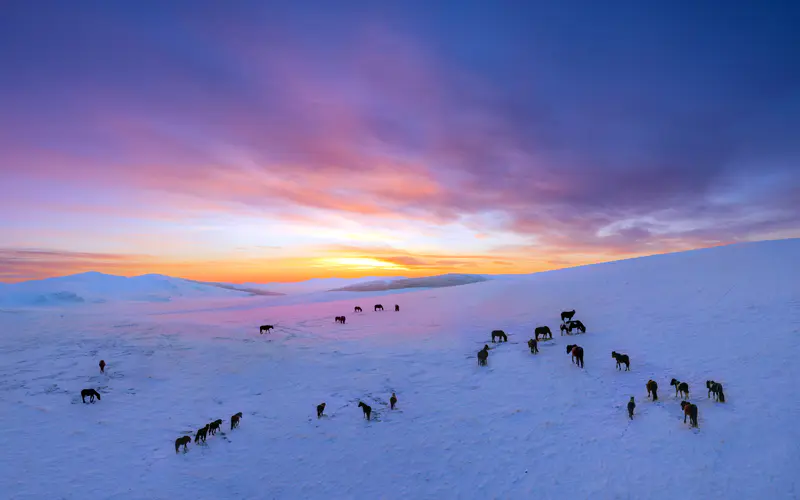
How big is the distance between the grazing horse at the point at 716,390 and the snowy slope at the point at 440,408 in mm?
375

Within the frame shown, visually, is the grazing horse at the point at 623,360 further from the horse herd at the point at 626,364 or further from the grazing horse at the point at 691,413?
the grazing horse at the point at 691,413

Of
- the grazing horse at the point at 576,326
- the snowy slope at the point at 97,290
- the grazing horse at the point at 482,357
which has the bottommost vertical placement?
the snowy slope at the point at 97,290

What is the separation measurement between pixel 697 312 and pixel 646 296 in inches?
205

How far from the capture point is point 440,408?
15367mm

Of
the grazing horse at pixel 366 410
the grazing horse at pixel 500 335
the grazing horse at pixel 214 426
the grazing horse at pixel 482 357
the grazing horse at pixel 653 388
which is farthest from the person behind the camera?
the grazing horse at pixel 500 335

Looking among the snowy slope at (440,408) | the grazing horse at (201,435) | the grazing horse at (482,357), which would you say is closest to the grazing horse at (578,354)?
the snowy slope at (440,408)

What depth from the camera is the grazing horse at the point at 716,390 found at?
1233cm

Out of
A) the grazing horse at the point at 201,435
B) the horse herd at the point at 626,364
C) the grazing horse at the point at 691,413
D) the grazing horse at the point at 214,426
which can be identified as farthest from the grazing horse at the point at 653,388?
the grazing horse at the point at 201,435

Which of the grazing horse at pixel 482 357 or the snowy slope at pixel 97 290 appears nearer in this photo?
the grazing horse at pixel 482 357

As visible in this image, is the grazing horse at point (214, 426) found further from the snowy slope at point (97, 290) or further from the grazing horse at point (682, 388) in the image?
the snowy slope at point (97, 290)

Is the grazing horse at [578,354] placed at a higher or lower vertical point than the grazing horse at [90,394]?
higher

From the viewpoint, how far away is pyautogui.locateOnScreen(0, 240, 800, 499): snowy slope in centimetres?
1063

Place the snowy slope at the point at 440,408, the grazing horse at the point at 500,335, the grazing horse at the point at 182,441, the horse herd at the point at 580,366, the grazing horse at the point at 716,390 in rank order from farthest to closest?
the grazing horse at the point at 500,335, the grazing horse at the point at 182,441, the grazing horse at the point at 716,390, the horse herd at the point at 580,366, the snowy slope at the point at 440,408

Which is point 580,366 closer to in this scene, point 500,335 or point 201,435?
point 500,335
